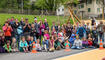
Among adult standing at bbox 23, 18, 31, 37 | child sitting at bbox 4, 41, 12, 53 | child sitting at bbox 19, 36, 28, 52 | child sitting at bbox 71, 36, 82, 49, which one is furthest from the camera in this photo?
child sitting at bbox 71, 36, 82, 49

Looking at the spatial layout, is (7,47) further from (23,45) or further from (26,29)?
(26,29)

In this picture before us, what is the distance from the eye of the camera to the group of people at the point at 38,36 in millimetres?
9242

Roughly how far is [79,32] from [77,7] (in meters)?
45.8

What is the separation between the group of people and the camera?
9242 millimetres

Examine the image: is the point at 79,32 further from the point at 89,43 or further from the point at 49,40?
the point at 49,40

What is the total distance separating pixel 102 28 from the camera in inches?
452

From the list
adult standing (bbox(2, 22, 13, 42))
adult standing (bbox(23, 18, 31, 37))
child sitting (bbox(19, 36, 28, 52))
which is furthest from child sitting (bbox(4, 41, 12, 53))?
adult standing (bbox(23, 18, 31, 37))

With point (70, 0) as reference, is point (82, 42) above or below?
below

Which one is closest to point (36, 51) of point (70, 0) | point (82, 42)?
point (82, 42)

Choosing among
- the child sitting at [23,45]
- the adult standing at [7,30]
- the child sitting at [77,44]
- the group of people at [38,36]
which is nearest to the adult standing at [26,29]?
the group of people at [38,36]

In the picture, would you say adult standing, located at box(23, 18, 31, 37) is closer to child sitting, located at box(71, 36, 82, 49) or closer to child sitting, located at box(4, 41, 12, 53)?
child sitting, located at box(4, 41, 12, 53)

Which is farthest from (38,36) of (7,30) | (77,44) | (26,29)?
(77,44)

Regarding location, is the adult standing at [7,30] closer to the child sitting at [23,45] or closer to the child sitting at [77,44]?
the child sitting at [23,45]

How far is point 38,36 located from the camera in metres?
10.7
